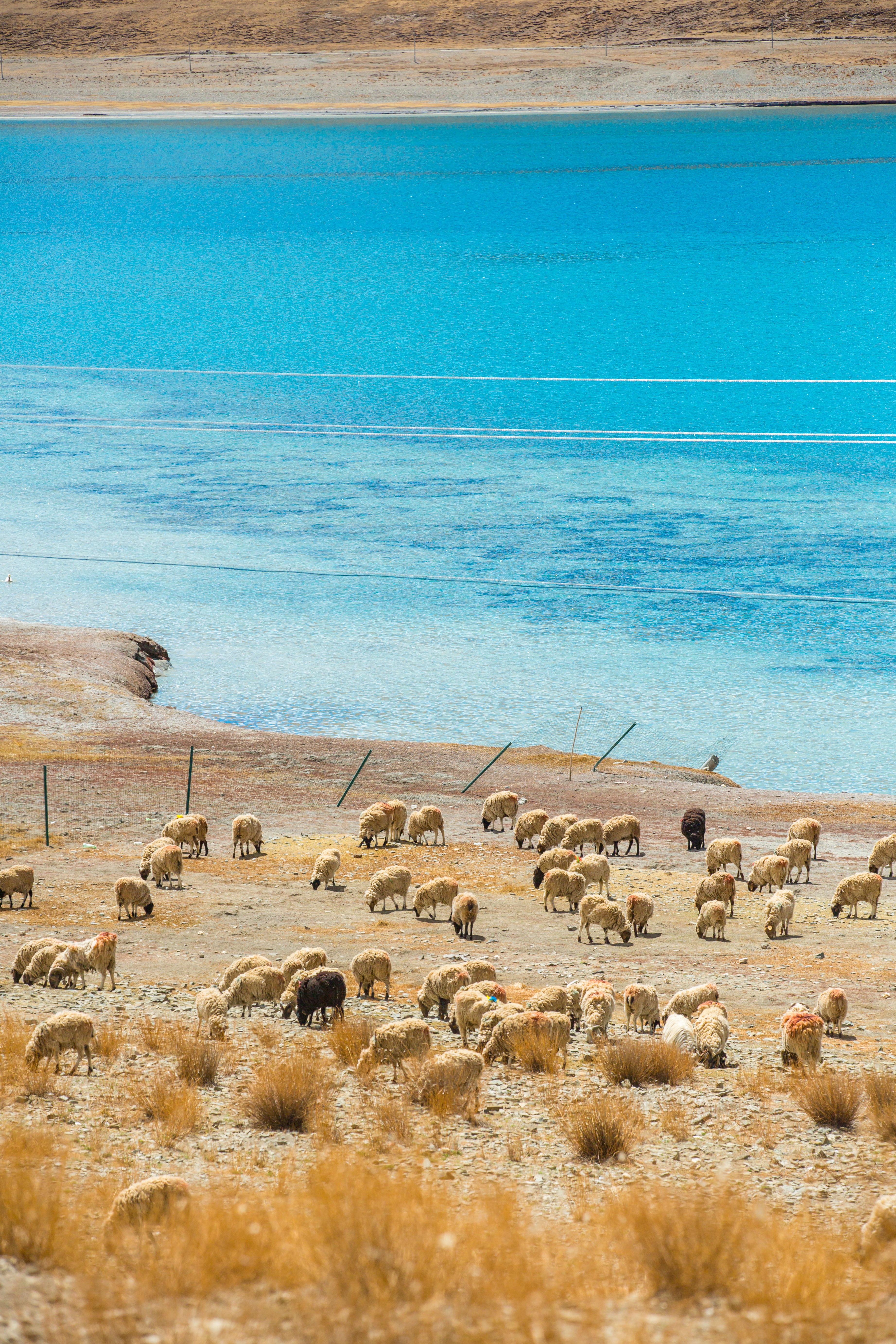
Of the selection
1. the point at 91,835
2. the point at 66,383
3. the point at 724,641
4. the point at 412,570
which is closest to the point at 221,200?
the point at 66,383

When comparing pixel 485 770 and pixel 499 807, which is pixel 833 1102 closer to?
pixel 499 807

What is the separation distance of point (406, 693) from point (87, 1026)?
20.2 meters

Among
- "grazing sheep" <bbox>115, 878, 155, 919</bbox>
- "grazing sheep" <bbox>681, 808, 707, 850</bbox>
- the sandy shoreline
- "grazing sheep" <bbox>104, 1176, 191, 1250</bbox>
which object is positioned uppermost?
the sandy shoreline

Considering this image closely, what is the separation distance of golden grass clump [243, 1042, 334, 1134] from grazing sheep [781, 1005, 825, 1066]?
3.08 metres

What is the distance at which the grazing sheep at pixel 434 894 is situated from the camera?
1426 cm

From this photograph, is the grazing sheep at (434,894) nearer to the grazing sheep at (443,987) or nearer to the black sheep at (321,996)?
the grazing sheep at (443,987)

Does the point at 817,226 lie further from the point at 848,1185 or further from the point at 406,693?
the point at 848,1185

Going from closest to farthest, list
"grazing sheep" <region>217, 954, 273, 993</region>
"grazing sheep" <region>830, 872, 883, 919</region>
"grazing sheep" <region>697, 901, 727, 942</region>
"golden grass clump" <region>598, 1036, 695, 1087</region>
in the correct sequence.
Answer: "golden grass clump" <region>598, 1036, 695, 1087</region> < "grazing sheep" <region>217, 954, 273, 993</region> < "grazing sheep" <region>697, 901, 727, 942</region> < "grazing sheep" <region>830, 872, 883, 919</region>

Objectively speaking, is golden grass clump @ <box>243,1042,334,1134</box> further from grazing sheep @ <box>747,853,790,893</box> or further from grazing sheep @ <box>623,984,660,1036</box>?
grazing sheep @ <box>747,853,790,893</box>

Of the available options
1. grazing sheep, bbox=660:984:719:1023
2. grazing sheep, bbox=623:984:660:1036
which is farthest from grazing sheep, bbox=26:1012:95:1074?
grazing sheep, bbox=660:984:719:1023

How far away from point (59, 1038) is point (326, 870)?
636 cm

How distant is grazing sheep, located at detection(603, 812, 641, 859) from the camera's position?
57.3 ft

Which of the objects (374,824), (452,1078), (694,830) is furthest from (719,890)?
(452,1078)

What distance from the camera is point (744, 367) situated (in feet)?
204
